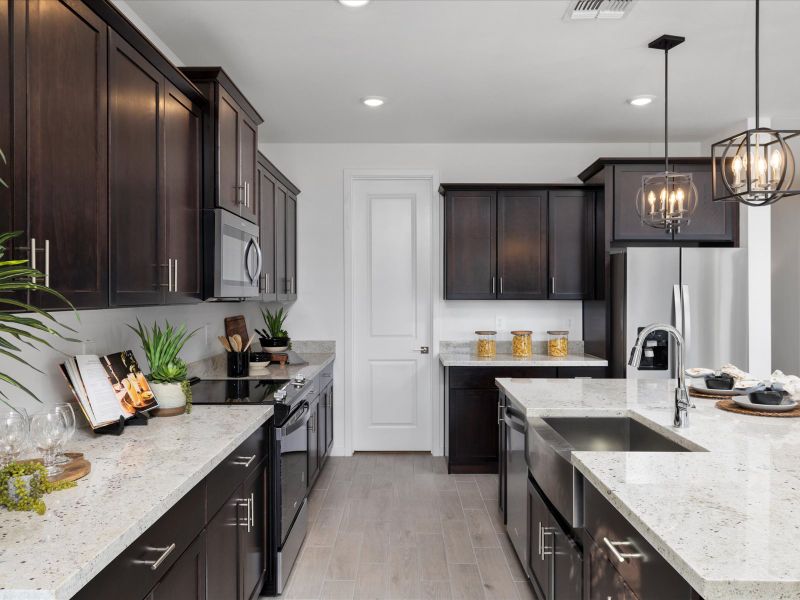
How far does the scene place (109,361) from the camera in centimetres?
211

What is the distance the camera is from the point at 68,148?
1527 millimetres

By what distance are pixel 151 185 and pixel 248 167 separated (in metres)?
1.07

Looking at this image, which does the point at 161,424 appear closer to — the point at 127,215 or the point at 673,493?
the point at 127,215

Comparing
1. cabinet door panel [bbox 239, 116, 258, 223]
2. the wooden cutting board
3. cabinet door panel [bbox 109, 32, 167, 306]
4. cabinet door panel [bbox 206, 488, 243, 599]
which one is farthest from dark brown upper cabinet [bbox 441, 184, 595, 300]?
cabinet door panel [bbox 206, 488, 243, 599]

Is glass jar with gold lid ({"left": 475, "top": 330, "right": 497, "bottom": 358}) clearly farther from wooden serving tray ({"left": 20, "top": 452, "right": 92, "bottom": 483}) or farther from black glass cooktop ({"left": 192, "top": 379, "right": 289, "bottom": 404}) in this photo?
wooden serving tray ({"left": 20, "top": 452, "right": 92, "bottom": 483})

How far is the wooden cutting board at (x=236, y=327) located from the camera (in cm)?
380

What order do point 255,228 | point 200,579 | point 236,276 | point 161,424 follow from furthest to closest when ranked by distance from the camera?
point 255,228 < point 236,276 < point 161,424 < point 200,579

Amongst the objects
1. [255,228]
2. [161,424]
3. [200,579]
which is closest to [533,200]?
[255,228]

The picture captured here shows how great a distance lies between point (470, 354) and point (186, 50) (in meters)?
3.07

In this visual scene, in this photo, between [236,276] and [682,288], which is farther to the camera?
[682,288]

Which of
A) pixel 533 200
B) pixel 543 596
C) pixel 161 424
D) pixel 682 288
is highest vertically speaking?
pixel 533 200

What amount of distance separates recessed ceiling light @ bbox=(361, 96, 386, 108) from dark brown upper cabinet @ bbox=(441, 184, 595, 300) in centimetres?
100

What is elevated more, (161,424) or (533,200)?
(533,200)

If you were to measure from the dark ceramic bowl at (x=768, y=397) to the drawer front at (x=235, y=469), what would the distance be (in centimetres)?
202
